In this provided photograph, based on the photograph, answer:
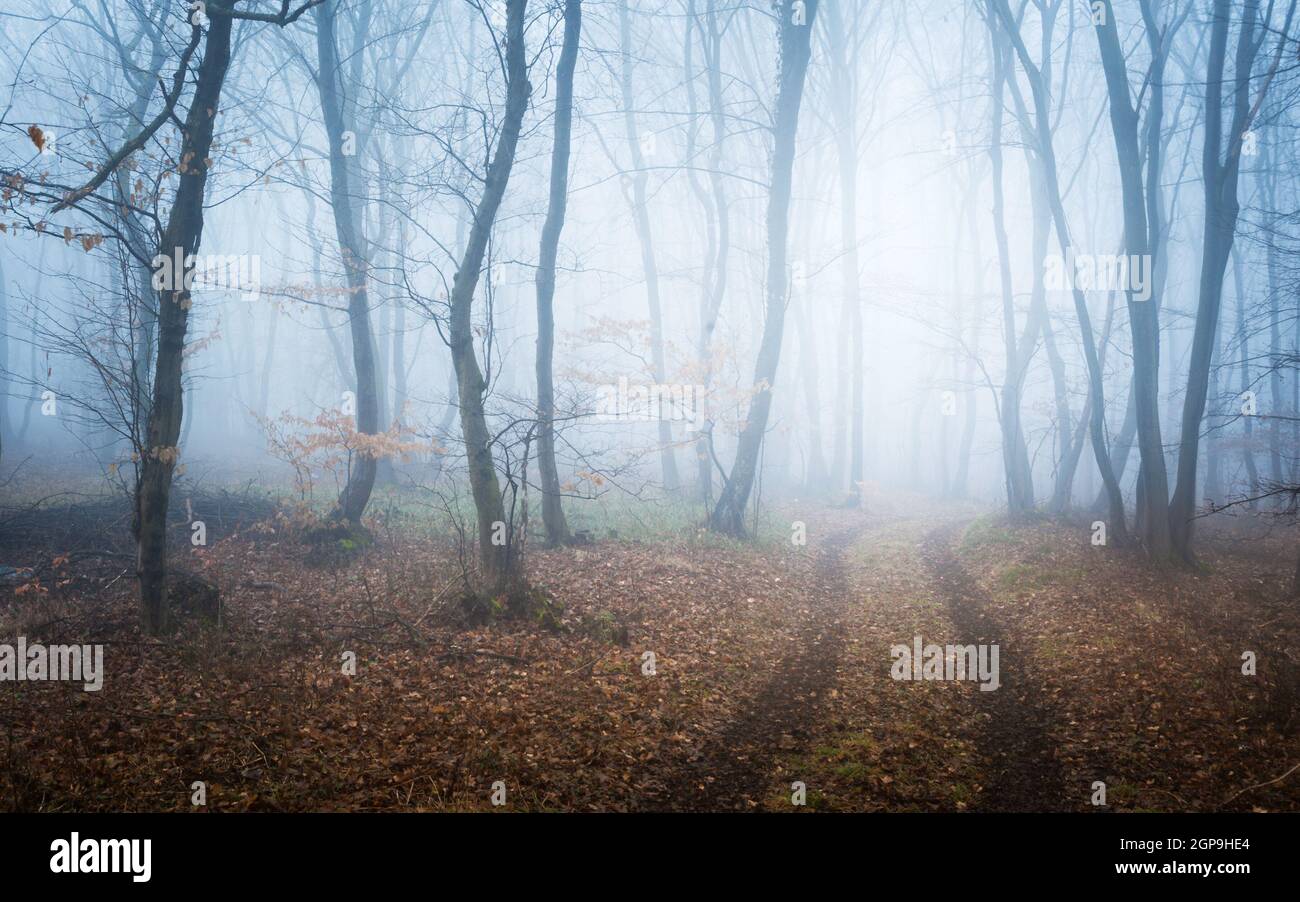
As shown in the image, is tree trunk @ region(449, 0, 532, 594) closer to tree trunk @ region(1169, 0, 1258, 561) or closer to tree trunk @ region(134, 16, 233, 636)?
tree trunk @ region(134, 16, 233, 636)

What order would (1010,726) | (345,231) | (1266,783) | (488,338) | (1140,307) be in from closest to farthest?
(1266,783)
(1010,726)
(488,338)
(1140,307)
(345,231)

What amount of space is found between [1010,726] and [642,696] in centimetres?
369

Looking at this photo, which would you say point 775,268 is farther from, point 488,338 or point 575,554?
point 488,338

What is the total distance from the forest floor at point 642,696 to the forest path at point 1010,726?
34mm

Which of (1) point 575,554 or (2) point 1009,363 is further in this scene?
(2) point 1009,363

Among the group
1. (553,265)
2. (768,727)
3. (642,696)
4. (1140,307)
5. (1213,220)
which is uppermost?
(1213,220)

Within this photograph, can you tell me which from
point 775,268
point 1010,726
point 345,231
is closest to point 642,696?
point 1010,726

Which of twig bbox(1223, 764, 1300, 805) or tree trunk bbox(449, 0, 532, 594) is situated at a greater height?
tree trunk bbox(449, 0, 532, 594)

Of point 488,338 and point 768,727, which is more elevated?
point 488,338

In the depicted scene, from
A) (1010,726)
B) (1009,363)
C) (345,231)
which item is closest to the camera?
(1010,726)

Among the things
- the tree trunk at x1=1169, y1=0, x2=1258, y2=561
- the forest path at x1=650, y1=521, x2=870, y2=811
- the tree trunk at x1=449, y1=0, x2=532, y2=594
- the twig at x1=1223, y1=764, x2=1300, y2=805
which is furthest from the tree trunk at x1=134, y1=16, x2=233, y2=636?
the tree trunk at x1=1169, y1=0, x2=1258, y2=561

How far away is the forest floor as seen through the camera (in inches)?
202

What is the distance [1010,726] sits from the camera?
646cm

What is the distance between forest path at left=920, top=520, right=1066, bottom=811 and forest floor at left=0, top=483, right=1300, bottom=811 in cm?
3
